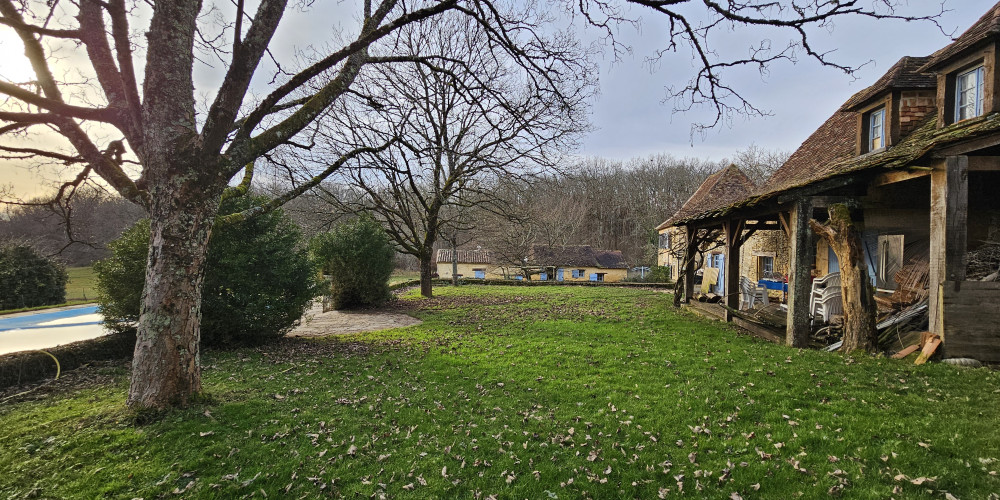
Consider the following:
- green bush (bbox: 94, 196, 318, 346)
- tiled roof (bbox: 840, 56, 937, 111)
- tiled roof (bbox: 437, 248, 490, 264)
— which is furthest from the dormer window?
tiled roof (bbox: 437, 248, 490, 264)

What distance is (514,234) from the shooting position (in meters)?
33.8

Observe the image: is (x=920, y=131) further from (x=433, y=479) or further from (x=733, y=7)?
(x=433, y=479)

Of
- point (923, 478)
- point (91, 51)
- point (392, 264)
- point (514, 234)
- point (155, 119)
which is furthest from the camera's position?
point (514, 234)

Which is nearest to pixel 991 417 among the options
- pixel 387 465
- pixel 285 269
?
pixel 387 465

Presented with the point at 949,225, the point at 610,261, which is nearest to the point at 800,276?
the point at 949,225

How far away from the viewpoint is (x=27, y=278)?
1523cm

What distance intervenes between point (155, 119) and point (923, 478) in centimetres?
773

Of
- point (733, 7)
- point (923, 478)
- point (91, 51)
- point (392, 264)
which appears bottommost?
point (923, 478)

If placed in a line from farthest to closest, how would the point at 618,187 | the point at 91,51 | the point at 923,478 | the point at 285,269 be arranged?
the point at 618,187 → the point at 285,269 → the point at 91,51 → the point at 923,478

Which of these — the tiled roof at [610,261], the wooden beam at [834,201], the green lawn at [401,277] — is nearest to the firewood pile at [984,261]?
the wooden beam at [834,201]

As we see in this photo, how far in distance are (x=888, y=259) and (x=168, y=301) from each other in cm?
1379

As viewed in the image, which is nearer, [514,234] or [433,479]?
[433,479]

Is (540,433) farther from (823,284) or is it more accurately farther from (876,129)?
(876,129)

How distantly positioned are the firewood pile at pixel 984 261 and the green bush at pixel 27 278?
2472cm
